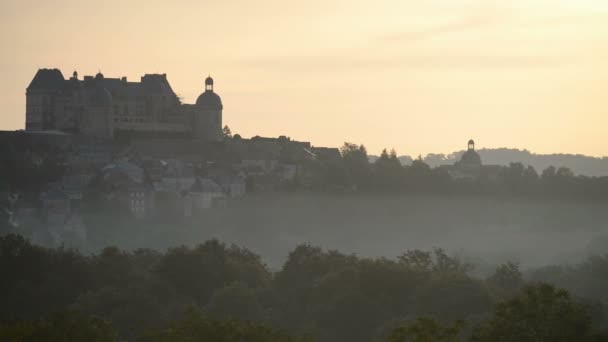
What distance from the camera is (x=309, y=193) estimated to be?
14925cm

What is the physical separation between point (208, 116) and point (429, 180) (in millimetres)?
20237

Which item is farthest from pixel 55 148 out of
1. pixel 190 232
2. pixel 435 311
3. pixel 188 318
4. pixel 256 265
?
pixel 188 318

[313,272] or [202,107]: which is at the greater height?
[202,107]

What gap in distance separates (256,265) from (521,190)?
66906 mm

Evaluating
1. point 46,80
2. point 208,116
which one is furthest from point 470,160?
point 46,80

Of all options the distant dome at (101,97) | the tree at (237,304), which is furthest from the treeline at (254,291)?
the distant dome at (101,97)

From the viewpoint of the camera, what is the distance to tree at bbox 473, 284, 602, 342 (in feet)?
186

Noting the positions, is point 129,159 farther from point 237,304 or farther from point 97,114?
point 237,304

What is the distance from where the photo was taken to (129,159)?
144 m

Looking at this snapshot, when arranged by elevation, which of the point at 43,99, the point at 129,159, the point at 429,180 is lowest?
the point at 429,180

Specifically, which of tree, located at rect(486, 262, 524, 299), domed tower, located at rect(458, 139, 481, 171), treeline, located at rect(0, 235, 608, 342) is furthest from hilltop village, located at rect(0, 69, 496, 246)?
tree, located at rect(486, 262, 524, 299)

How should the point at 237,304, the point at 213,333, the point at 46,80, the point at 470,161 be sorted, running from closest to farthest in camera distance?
the point at 213,333
the point at 237,304
the point at 46,80
the point at 470,161

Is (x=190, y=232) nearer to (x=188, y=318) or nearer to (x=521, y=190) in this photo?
(x=521, y=190)

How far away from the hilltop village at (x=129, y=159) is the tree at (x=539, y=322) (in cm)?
7714
